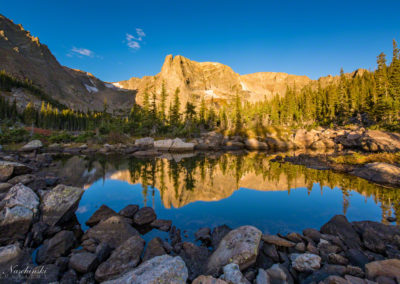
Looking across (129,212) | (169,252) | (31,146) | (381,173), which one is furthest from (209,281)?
(31,146)

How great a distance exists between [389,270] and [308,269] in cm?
177

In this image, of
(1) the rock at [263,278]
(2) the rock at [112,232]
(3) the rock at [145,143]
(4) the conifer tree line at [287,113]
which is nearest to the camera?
(1) the rock at [263,278]

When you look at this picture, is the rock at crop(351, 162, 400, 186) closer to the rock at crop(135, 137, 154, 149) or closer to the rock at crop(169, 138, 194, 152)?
the rock at crop(169, 138, 194, 152)

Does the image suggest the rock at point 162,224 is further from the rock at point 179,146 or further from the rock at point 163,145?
the rock at point 163,145

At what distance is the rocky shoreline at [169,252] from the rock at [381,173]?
38.5 ft

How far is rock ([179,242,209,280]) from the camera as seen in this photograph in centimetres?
534

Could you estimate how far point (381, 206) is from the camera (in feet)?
36.2

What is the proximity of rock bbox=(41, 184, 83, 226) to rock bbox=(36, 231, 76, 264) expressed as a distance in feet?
6.03

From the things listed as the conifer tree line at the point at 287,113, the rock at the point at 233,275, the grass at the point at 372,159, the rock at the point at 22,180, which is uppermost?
the conifer tree line at the point at 287,113

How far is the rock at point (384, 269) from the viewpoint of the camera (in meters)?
4.33

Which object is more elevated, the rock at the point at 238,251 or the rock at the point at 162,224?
the rock at the point at 238,251

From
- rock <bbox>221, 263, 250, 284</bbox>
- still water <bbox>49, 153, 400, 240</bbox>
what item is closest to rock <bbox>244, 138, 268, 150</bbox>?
still water <bbox>49, 153, 400, 240</bbox>

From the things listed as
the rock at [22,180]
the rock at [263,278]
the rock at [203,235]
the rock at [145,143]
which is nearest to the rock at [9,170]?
the rock at [22,180]

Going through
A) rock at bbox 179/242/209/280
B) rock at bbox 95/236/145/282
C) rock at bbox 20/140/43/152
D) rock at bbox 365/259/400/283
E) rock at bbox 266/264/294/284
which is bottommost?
rock at bbox 20/140/43/152
